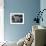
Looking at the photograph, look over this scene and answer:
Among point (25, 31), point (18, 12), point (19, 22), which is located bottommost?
point (25, 31)

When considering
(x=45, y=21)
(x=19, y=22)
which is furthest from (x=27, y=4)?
(x=45, y=21)

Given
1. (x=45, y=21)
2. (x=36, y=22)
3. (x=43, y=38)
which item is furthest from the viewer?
(x=36, y=22)

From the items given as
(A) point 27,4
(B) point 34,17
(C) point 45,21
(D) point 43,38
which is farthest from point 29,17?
(D) point 43,38

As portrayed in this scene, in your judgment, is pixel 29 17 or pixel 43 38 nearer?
pixel 43 38

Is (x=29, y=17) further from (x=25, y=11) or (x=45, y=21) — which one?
(x=45, y=21)

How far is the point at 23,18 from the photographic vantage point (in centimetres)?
534

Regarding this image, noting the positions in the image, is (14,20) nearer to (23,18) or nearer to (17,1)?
(23,18)

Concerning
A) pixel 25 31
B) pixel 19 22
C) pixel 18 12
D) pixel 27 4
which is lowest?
pixel 25 31

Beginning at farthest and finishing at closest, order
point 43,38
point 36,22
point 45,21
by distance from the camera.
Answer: point 36,22, point 45,21, point 43,38

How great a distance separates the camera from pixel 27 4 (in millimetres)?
5320

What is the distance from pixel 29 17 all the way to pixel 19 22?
456 millimetres

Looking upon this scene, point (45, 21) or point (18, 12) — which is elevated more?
point (18, 12)

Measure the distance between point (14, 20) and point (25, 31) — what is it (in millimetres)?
637

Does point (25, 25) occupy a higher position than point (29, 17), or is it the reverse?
point (29, 17)
